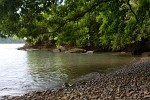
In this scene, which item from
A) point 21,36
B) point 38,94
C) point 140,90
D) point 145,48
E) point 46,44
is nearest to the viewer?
point 140,90

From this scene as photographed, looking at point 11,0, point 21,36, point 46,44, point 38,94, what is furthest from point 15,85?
point 46,44

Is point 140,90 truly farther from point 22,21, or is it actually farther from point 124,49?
point 124,49

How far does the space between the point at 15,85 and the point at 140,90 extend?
11.3 metres

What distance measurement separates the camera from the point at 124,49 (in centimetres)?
6066

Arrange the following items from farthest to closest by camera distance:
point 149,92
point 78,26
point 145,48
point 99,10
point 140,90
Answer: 1. point 145,48
2. point 78,26
3. point 99,10
4. point 140,90
5. point 149,92

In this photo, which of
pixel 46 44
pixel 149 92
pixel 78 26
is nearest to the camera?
pixel 149 92

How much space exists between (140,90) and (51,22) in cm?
885

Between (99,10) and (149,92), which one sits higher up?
(99,10)

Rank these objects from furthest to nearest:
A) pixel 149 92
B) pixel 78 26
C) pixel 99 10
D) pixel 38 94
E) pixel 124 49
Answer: pixel 124 49, pixel 78 26, pixel 99 10, pixel 38 94, pixel 149 92

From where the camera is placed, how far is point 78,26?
23203mm

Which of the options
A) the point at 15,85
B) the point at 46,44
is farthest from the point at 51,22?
the point at 46,44

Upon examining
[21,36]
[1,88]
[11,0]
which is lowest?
[1,88]

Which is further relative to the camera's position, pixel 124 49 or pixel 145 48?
pixel 124 49

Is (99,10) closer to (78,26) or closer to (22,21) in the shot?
(78,26)
